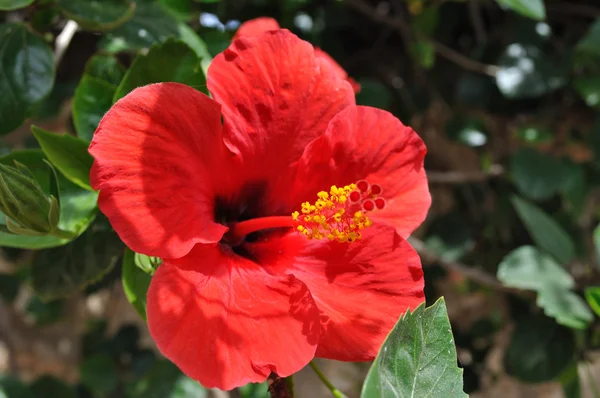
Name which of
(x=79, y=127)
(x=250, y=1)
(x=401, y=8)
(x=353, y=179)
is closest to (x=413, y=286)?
(x=353, y=179)

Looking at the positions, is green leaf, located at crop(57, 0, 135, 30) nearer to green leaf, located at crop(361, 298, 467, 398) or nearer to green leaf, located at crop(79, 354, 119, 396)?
green leaf, located at crop(361, 298, 467, 398)

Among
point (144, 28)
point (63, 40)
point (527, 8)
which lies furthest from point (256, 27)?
point (527, 8)

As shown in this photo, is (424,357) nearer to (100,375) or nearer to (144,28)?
(144,28)

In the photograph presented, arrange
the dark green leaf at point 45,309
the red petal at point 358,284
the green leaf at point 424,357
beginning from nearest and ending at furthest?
the green leaf at point 424,357
the red petal at point 358,284
the dark green leaf at point 45,309

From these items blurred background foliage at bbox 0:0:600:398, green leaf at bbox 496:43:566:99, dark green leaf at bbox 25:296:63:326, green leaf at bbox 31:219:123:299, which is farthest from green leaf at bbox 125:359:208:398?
green leaf at bbox 496:43:566:99

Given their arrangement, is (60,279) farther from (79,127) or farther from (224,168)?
(224,168)

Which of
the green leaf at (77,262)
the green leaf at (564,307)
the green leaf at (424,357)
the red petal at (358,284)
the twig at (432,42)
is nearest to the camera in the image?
the green leaf at (424,357)

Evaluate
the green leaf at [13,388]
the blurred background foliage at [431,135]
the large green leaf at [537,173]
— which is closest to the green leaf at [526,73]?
the blurred background foliage at [431,135]

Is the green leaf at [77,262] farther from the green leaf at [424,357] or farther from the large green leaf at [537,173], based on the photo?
the large green leaf at [537,173]
